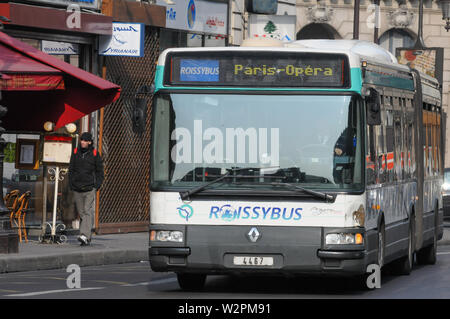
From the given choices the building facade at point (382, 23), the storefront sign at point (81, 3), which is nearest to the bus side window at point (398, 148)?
the storefront sign at point (81, 3)

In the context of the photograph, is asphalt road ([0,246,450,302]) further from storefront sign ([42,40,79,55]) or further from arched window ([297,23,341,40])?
arched window ([297,23,341,40])

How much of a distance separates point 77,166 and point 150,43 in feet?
A: 19.7

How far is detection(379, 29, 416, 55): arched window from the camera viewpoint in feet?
163

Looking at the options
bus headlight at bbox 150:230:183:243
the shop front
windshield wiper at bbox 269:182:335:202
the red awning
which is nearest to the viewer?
windshield wiper at bbox 269:182:335:202

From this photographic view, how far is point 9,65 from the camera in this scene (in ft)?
62.3

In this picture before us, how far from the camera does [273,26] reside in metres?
28.9

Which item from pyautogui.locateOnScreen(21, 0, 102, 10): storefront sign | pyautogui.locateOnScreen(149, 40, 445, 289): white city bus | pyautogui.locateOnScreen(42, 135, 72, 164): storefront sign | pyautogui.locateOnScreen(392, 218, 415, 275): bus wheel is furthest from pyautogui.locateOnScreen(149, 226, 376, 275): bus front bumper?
pyautogui.locateOnScreen(21, 0, 102, 10): storefront sign

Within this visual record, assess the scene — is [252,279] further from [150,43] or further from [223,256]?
[150,43]

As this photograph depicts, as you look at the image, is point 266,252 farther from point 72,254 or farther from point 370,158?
point 72,254

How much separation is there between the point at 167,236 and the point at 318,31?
36547 mm

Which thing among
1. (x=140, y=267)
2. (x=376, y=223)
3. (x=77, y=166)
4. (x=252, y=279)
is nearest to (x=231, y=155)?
(x=376, y=223)

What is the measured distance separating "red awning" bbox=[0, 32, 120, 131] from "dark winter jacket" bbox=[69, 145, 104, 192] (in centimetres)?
86

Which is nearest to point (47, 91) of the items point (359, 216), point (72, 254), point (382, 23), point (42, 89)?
point (42, 89)

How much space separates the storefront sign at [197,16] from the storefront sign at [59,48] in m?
2.44
